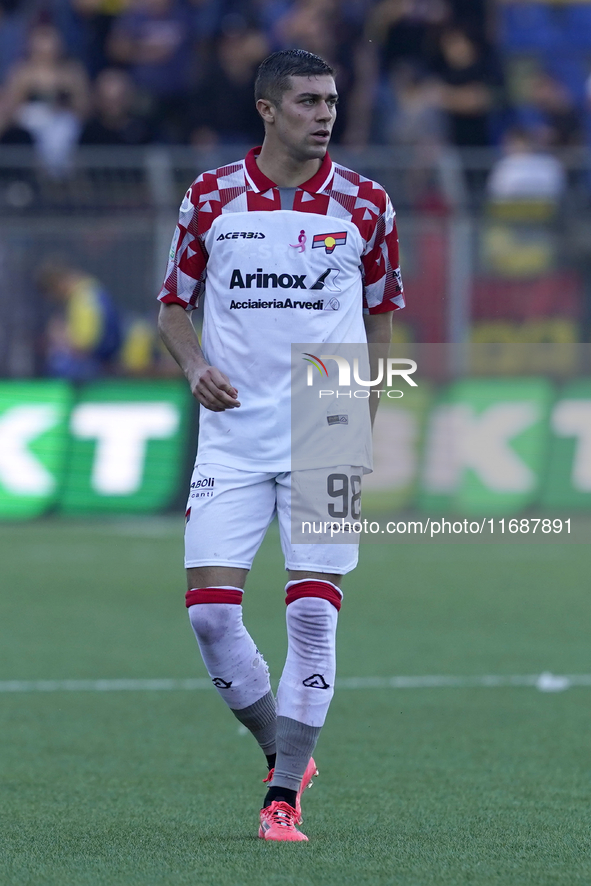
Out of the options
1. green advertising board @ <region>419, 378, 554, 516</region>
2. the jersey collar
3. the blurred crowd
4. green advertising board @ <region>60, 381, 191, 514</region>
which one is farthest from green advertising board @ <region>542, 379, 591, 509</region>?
the jersey collar

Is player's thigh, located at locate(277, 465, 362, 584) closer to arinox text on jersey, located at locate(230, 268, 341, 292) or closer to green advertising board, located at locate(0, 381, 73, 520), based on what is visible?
arinox text on jersey, located at locate(230, 268, 341, 292)

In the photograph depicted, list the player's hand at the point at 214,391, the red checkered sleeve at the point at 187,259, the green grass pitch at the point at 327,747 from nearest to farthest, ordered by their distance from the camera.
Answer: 1. the green grass pitch at the point at 327,747
2. the player's hand at the point at 214,391
3. the red checkered sleeve at the point at 187,259

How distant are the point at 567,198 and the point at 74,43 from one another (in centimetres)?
596

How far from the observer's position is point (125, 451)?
508 inches

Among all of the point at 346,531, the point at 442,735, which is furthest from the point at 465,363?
the point at 346,531

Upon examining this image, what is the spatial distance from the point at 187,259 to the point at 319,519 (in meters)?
0.90

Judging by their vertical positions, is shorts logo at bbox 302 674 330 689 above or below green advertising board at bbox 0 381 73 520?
above

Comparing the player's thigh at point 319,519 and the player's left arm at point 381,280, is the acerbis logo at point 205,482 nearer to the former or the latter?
the player's thigh at point 319,519

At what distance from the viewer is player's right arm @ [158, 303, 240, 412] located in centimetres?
421

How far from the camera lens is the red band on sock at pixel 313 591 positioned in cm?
423

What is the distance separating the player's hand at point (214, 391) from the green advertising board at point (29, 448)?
8.73 metres

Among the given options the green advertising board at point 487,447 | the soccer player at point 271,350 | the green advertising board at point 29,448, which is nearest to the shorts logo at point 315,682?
the soccer player at point 271,350

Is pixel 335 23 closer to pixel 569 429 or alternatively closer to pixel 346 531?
pixel 569 429

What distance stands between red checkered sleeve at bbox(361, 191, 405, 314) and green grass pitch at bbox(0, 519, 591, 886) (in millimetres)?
1553
